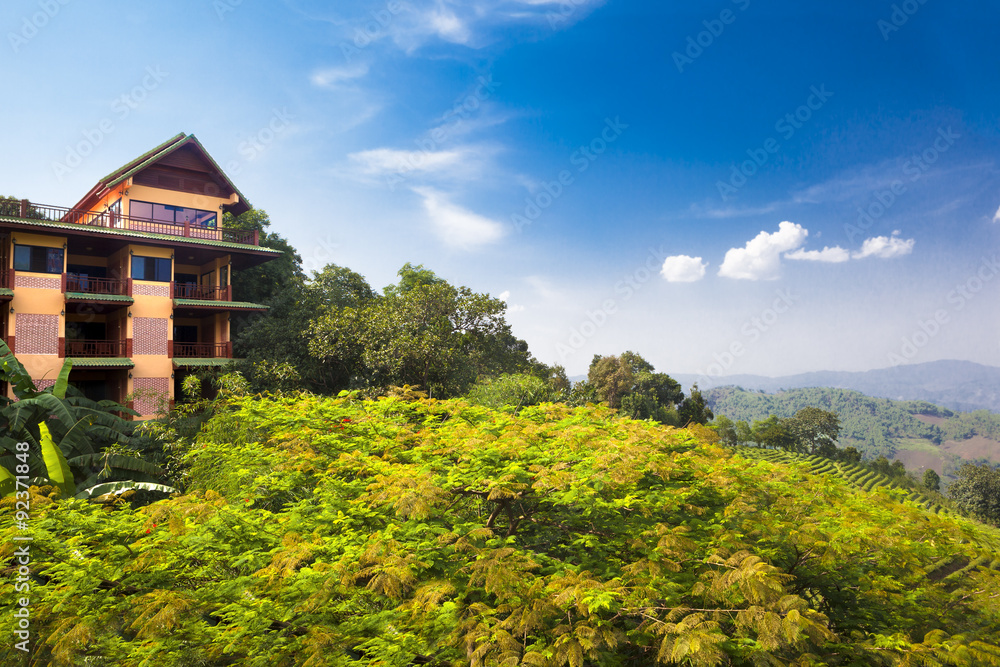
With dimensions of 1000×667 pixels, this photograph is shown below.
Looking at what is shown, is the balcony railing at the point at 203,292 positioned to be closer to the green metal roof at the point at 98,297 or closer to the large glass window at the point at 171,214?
the green metal roof at the point at 98,297

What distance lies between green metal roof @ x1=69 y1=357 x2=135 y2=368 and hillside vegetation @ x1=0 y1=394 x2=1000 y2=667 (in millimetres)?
18518

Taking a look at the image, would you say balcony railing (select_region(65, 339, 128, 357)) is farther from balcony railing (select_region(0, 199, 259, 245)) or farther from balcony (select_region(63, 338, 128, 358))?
balcony railing (select_region(0, 199, 259, 245))

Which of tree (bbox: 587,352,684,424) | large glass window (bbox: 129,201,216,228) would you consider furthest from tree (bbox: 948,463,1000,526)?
large glass window (bbox: 129,201,216,228)

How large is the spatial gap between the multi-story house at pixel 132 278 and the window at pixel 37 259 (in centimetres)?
4

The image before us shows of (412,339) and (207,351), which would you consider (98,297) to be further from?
(412,339)

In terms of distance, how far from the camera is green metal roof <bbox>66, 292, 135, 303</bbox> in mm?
23203

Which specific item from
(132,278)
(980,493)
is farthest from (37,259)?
(980,493)

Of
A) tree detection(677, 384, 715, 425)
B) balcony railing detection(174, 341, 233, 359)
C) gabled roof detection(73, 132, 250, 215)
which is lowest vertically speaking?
tree detection(677, 384, 715, 425)

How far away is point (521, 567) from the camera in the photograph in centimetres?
584

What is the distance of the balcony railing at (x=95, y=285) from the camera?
24219mm

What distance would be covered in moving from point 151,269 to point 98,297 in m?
2.78

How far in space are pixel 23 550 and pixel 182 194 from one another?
2691 cm

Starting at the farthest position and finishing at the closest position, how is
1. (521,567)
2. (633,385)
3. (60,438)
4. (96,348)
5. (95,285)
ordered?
(633,385) → (95,285) → (96,348) → (60,438) → (521,567)

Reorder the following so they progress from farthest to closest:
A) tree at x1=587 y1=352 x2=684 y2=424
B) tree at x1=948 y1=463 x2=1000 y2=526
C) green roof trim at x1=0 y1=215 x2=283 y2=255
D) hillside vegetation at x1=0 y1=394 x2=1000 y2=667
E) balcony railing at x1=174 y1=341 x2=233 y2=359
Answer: tree at x1=587 y1=352 x2=684 y2=424
tree at x1=948 y1=463 x2=1000 y2=526
balcony railing at x1=174 y1=341 x2=233 y2=359
green roof trim at x1=0 y1=215 x2=283 y2=255
hillside vegetation at x1=0 y1=394 x2=1000 y2=667
